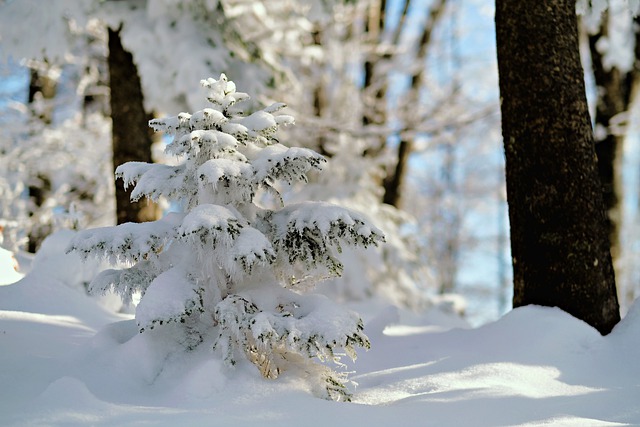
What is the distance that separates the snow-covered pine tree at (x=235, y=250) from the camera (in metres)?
3.24

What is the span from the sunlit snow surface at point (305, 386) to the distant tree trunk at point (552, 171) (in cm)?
30

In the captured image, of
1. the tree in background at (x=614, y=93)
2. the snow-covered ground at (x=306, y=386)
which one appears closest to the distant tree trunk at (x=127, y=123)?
the snow-covered ground at (x=306, y=386)

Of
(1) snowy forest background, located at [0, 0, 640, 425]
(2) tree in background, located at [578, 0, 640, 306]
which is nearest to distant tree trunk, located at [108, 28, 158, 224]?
(1) snowy forest background, located at [0, 0, 640, 425]

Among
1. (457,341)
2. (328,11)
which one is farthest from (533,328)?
(328,11)

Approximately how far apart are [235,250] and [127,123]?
4758 millimetres

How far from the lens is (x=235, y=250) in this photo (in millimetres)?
3227

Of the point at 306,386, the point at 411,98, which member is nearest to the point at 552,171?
the point at 306,386

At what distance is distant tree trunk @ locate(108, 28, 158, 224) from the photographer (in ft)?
24.0

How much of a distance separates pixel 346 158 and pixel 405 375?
23.3ft

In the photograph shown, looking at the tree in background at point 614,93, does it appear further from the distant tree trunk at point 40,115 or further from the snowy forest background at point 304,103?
the distant tree trunk at point 40,115

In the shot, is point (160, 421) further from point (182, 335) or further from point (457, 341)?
point (457, 341)

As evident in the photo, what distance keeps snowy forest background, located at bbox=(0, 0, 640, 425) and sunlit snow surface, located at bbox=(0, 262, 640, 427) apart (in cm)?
6

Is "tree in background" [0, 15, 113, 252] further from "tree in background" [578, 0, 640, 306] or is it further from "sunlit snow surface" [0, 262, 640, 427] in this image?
"tree in background" [578, 0, 640, 306]

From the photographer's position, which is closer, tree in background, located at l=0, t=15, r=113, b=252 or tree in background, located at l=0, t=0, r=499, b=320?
tree in background, located at l=0, t=0, r=499, b=320
